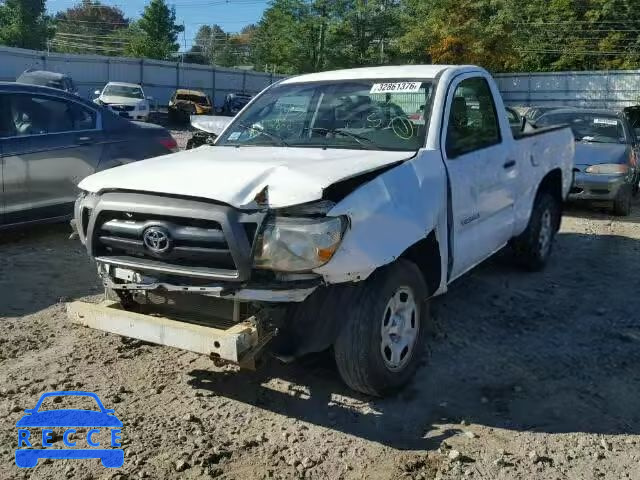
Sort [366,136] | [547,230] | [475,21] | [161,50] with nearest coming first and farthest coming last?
→ [366,136]
[547,230]
[475,21]
[161,50]

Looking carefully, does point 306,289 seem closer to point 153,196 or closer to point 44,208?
point 153,196

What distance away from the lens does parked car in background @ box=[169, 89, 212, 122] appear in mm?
30484

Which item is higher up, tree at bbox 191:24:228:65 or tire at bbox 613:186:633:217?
tree at bbox 191:24:228:65

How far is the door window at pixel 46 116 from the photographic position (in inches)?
268

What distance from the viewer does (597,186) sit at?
32.3 ft

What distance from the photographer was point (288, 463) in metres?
3.25

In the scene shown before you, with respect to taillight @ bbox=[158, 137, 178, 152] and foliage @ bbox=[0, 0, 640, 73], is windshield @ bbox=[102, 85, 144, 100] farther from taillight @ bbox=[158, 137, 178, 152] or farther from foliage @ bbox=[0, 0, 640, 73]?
taillight @ bbox=[158, 137, 178, 152]

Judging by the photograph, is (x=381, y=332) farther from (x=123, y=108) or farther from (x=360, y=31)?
(x=360, y=31)

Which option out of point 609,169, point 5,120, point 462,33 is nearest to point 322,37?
point 462,33

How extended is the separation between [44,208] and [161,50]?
44.4 meters

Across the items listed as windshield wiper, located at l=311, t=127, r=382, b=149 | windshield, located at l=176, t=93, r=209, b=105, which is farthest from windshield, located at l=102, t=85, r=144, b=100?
windshield wiper, located at l=311, t=127, r=382, b=149

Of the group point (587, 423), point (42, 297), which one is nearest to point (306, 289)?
point (587, 423)

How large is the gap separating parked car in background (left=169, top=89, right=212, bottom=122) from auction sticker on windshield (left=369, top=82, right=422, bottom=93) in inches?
1041

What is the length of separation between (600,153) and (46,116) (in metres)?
7.81
